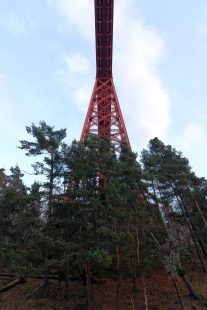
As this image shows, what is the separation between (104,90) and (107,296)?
1753cm

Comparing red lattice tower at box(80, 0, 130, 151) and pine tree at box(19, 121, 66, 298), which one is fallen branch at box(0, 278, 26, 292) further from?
red lattice tower at box(80, 0, 130, 151)

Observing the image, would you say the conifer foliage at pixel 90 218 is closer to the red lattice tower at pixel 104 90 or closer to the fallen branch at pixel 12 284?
the fallen branch at pixel 12 284

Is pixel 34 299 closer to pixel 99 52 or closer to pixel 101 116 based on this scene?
pixel 101 116

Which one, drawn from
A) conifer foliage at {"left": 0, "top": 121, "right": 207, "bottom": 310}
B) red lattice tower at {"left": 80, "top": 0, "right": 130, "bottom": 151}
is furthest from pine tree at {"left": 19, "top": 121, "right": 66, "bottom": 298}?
red lattice tower at {"left": 80, "top": 0, "right": 130, "bottom": 151}

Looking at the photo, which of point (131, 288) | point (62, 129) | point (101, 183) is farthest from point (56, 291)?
point (62, 129)

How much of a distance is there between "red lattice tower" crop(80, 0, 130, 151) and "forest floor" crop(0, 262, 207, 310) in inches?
397

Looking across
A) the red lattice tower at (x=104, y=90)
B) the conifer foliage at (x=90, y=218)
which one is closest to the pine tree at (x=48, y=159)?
the conifer foliage at (x=90, y=218)

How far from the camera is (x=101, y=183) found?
11102mm

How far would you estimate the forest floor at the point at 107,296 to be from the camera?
8.95 meters

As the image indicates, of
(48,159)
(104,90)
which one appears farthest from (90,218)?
(104,90)

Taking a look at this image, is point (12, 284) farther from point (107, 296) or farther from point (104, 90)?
point (104, 90)

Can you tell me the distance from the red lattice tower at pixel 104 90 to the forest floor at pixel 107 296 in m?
10.1

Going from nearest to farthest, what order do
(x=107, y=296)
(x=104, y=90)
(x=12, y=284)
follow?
(x=107, y=296) < (x=12, y=284) < (x=104, y=90)

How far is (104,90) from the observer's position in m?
22.4
